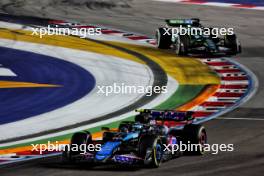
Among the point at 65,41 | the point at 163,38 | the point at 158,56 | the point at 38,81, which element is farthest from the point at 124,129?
the point at 65,41

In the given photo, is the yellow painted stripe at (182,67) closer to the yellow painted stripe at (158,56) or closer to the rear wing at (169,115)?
the yellow painted stripe at (158,56)

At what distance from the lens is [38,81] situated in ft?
91.2

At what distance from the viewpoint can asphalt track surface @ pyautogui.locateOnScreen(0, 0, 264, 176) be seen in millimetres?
17656

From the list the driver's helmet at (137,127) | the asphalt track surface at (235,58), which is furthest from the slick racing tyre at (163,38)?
the driver's helmet at (137,127)

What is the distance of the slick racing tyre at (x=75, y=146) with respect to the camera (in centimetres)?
1805

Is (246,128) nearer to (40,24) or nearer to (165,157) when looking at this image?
(165,157)

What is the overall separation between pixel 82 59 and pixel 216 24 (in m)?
8.07

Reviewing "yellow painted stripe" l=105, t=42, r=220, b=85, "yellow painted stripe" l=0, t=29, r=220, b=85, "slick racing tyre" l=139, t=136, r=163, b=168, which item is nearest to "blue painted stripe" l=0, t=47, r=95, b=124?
"yellow painted stripe" l=0, t=29, r=220, b=85

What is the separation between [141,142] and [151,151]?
346mm

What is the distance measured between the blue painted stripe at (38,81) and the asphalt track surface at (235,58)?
15.5ft

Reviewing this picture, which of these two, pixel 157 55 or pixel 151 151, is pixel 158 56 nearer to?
pixel 157 55

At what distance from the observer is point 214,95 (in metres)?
25.9

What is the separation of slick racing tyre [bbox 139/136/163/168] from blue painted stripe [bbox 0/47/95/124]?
624cm

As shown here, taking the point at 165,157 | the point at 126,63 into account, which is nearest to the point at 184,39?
the point at 126,63
